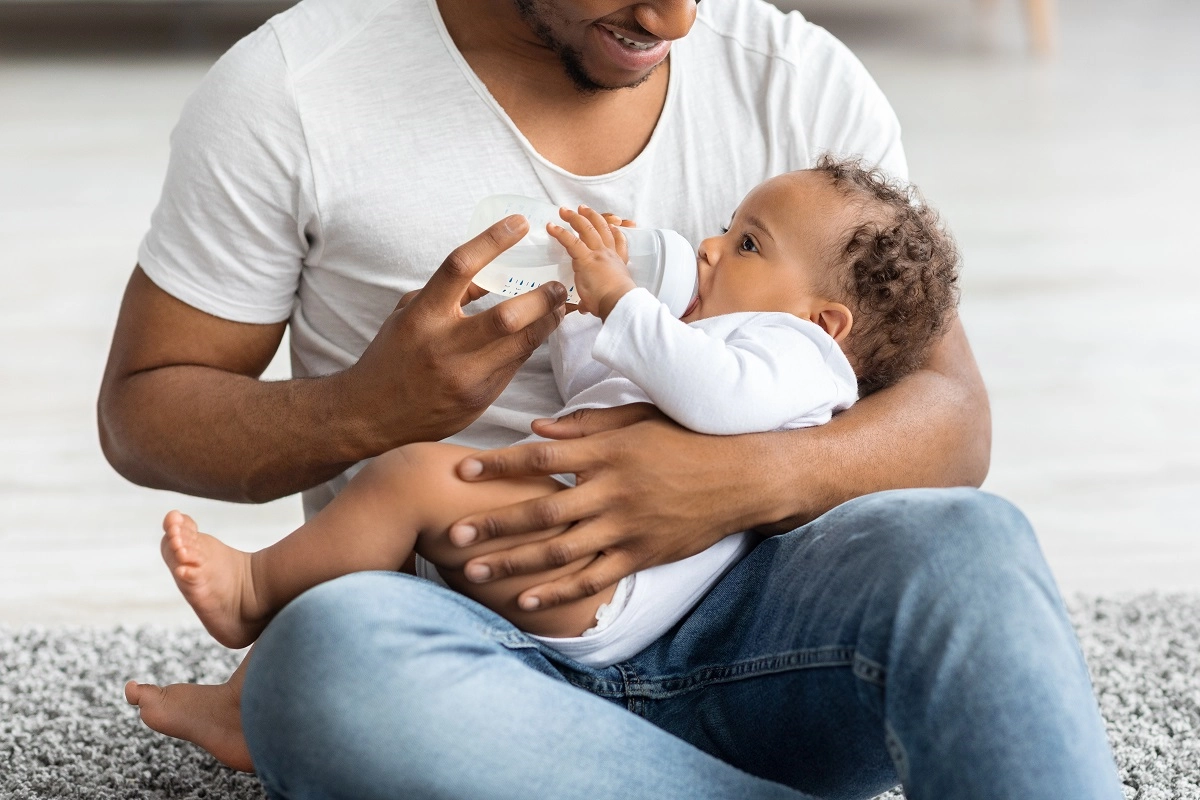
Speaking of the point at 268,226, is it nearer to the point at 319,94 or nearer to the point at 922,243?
the point at 319,94

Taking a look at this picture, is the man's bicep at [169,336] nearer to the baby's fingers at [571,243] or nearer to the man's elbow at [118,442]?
the man's elbow at [118,442]

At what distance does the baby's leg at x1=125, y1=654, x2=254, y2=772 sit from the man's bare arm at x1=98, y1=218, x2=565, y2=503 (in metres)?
0.18

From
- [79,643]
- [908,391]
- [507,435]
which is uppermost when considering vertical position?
[908,391]

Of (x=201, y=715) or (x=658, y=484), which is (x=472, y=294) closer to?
(x=658, y=484)

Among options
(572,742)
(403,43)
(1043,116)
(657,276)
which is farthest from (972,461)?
(1043,116)

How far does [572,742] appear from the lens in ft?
2.93

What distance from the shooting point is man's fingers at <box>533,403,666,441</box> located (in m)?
1.11

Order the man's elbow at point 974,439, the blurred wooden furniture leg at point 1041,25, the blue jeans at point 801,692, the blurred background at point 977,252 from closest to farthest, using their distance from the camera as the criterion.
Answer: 1. the blue jeans at point 801,692
2. the man's elbow at point 974,439
3. the blurred background at point 977,252
4. the blurred wooden furniture leg at point 1041,25

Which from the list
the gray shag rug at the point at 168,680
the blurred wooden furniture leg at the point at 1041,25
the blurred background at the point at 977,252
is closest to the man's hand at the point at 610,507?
the gray shag rug at the point at 168,680

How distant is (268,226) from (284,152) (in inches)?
2.8

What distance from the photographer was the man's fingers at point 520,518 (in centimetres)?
105

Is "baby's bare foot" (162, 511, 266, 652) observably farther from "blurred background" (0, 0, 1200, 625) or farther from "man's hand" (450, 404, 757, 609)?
"blurred background" (0, 0, 1200, 625)

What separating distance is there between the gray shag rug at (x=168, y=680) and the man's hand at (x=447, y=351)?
1.56 ft

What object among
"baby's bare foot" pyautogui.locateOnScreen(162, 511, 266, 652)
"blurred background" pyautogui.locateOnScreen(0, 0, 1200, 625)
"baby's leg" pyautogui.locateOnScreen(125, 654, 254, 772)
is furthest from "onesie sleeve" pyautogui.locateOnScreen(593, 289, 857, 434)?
"blurred background" pyautogui.locateOnScreen(0, 0, 1200, 625)
